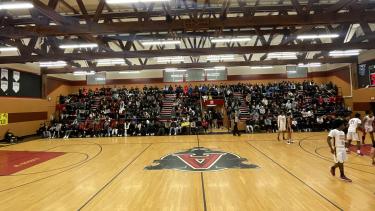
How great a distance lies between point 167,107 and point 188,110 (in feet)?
7.06

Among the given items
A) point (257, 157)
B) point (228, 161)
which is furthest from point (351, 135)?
point (228, 161)

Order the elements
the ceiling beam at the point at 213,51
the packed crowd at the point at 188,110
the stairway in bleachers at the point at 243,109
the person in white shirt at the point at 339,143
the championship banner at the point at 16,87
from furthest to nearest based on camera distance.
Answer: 1. the stairway in bleachers at the point at 243,109
2. the packed crowd at the point at 188,110
3. the championship banner at the point at 16,87
4. the ceiling beam at the point at 213,51
5. the person in white shirt at the point at 339,143

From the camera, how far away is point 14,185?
718cm

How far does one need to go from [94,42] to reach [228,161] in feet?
27.8

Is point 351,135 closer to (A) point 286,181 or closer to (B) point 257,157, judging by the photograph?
(B) point 257,157

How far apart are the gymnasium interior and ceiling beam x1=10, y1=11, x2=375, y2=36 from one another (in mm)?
40

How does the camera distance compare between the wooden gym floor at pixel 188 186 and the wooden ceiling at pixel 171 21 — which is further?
the wooden ceiling at pixel 171 21

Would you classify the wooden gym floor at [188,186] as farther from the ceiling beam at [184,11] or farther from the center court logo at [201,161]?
the ceiling beam at [184,11]

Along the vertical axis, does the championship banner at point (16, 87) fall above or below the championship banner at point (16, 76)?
below

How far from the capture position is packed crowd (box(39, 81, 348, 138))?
20.0 metres

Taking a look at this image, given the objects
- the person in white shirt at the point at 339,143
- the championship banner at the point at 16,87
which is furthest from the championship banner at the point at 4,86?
the person in white shirt at the point at 339,143

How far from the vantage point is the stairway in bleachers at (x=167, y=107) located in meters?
21.7

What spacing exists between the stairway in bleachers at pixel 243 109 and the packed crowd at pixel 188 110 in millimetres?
83

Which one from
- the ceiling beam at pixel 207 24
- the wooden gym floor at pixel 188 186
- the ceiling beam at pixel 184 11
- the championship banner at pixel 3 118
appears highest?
the ceiling beam at pixel 184 11
